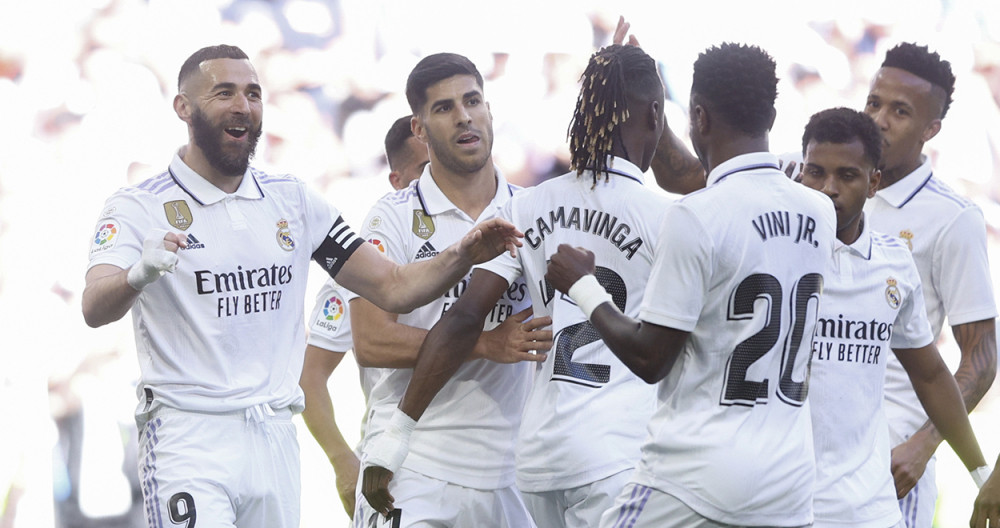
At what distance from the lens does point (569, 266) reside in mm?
3221

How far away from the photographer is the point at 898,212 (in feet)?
15.4

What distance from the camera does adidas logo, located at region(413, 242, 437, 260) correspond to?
430cm

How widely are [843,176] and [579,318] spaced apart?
932 millimetres

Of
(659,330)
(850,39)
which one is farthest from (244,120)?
(850,39)

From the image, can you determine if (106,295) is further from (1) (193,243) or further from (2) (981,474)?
(2) (981,474)

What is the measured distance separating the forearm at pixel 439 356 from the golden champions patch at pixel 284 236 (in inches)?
24.5

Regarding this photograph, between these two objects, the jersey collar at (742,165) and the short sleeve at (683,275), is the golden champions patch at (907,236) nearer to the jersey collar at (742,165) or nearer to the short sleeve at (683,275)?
the jersey collar at (742,165)

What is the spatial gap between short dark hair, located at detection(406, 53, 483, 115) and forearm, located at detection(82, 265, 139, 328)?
131 centimetres

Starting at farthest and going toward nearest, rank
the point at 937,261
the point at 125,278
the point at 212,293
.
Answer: the point at 937,261
the point at 212,293
the point at 125,278

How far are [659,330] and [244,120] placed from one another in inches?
71.2

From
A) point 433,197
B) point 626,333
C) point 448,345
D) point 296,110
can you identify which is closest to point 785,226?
point 626,333

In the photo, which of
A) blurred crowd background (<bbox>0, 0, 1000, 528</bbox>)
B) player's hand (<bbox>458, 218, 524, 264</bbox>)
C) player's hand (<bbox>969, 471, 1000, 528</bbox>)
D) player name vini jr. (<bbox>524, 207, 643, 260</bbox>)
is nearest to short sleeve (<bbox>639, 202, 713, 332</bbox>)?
player name vini jr. (<bbox>524, 207, 643, 260</bbox>)

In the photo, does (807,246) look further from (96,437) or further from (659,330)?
(96,437)

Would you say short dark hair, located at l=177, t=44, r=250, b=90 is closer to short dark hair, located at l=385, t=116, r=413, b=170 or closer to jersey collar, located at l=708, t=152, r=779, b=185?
short dark hair, located at l=385, t=116, r=413, b=170
